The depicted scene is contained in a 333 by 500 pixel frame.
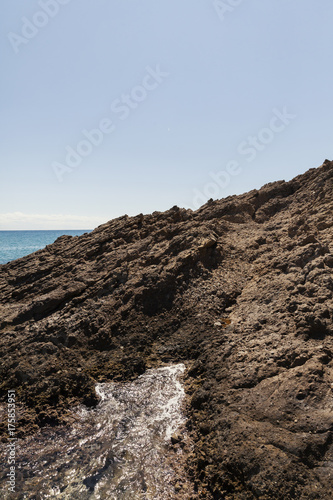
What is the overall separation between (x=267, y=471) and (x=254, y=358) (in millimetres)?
3411

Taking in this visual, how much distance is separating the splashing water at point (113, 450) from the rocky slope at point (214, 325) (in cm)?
63

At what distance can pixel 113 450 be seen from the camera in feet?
25.5

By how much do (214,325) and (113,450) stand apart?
587 cm

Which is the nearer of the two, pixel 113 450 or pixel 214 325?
pixel 113 450

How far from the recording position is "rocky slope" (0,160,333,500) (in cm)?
669

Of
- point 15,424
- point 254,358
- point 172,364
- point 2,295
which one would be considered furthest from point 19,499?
point 2,295

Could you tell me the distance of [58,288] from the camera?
15.4 meters

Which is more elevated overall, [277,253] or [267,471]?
[277,253]

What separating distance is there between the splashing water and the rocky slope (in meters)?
0.63

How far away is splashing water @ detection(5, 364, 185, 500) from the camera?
6.73m

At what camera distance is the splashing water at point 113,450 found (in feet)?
22.1

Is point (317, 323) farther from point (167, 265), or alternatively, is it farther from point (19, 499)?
point (19, 499)

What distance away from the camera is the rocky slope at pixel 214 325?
263 inches

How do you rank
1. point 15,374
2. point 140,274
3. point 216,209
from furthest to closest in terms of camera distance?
point 216,209, point 140,274, point 15,374
